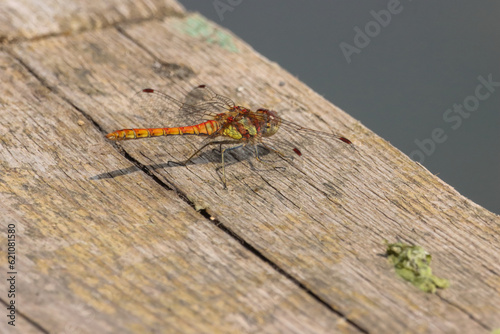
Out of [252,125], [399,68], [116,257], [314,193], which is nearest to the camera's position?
[116,257]

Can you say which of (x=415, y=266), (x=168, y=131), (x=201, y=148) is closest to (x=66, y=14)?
(x=168, y=131)

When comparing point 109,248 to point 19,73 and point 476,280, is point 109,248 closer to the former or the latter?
point 476,280

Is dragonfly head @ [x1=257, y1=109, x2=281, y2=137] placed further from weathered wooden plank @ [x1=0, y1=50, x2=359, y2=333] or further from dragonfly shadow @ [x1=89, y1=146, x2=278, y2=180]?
weathered wooden plank @ [x1=0, y1=50, x2=359, y2=333]

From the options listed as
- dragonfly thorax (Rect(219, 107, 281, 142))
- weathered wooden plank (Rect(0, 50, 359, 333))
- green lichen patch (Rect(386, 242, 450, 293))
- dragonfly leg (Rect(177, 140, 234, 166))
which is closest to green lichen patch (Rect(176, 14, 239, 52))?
dragonfly thorax (Rect(219, 107, 281, 142))

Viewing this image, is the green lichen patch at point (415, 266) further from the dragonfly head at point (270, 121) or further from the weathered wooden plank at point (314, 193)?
the dragonfly head at point (270, 121)

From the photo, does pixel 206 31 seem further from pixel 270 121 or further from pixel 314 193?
pixel 314 193

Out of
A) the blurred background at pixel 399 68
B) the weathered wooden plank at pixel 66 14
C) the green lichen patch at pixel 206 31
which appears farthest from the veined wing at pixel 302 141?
the blurred background at pixel 399 68
